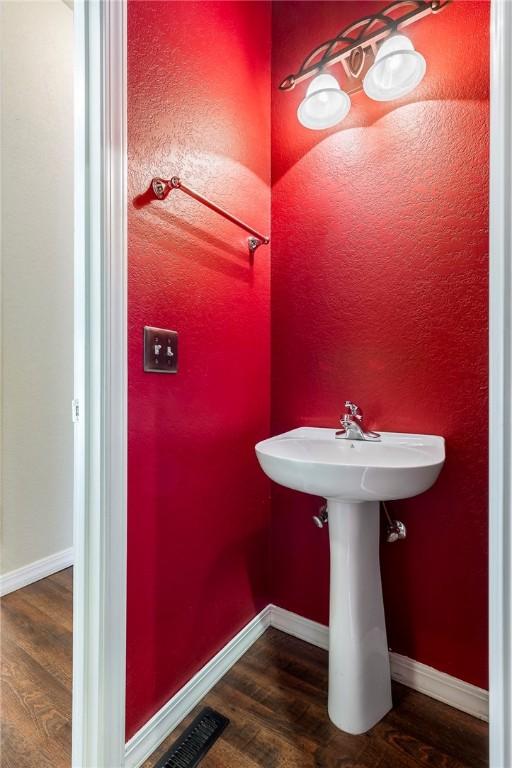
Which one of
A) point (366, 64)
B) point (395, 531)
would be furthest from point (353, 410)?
point (366, 64)

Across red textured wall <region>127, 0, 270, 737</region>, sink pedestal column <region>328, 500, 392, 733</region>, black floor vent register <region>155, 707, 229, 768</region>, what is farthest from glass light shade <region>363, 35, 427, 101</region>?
black floor vent register <region>155, 707, 229, 768</region>

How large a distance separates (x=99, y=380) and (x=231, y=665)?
110 centimetres

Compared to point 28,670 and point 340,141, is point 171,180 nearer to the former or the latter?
point 340,141

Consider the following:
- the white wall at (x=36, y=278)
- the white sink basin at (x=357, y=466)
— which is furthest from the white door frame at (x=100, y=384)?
the white wall at (x=36, y=278)

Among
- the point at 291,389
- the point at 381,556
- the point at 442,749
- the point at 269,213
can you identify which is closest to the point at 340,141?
the point at 269,213

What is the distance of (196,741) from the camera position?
1.00 m

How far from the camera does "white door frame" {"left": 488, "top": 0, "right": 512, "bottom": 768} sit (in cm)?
60

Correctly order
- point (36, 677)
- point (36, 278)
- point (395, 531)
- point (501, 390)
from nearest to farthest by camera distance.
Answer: point (501, 390) → point (395, 531) → point (36, 677) → point (36, 278)

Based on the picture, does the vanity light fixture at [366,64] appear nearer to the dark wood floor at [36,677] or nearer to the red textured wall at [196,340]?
the red textured wall at [196,340]

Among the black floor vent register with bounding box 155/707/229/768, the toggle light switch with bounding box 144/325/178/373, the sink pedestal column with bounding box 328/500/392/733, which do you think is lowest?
the black floor vent register with bounding box 155/707/229/768

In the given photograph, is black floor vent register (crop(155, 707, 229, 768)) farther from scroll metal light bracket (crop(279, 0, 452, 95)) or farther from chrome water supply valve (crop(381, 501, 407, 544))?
scroll metal light bracket (crop(279, 0, 452, 95))

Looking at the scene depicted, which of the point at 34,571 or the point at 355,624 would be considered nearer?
the point at 355,624

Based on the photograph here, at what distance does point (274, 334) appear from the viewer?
1.51 m

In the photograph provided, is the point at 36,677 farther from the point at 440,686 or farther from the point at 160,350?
the point at 440,686
